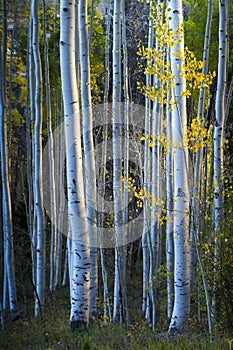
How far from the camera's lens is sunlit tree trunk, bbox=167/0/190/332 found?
5582 mm

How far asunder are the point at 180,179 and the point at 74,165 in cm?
126

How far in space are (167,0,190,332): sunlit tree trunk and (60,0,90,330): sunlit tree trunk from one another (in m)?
1.12

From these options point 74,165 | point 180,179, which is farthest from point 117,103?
point 180,179

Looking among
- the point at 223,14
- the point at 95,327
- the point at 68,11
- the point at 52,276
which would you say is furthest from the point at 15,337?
the point at 223,14

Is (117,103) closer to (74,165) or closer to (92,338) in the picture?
(74,165)

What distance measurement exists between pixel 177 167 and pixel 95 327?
266 cm

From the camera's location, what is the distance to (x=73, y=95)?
594cm

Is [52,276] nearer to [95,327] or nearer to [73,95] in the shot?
[95,327]

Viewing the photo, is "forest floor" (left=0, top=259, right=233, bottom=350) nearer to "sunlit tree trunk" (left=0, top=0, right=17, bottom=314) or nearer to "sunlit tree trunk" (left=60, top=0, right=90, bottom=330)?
"sunlit tree trunk" (left=60, top=0, right=90, bottom=330)

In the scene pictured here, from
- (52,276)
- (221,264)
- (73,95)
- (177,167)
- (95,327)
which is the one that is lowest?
(52,276)

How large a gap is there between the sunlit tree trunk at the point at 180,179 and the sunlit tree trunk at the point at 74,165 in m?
1.12

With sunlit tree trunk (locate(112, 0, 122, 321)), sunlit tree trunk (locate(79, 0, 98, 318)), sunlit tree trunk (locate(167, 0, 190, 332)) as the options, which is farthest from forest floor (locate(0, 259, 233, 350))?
sunlit tree trunk (locate(79, 0, 98, 318))

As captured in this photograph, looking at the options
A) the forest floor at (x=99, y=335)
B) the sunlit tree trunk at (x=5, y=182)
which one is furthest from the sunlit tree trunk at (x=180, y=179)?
the sunlit tree trunk at (x=5, y=182)

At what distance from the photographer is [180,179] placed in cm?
574
